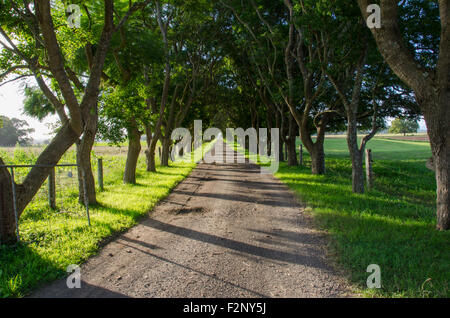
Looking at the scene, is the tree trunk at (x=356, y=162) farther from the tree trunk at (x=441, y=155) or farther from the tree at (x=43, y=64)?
the tree at (x=43, y=64)

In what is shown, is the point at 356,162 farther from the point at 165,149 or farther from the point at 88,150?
the point at 165,149

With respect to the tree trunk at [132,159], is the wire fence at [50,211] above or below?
below

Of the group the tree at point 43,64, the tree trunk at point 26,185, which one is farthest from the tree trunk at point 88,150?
the tree trunk at point 26,185

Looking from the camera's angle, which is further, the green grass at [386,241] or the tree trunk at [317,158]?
the tree trunk at [317,158]

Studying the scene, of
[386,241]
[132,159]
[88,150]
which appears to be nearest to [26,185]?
[88,150]

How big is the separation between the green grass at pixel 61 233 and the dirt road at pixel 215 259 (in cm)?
29

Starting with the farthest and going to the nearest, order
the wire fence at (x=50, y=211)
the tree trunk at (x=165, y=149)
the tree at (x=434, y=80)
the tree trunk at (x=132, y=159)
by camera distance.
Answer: the tree trunk at (x=165, y=149) → the tree trunk at (x=132, y=159) → the wire fence at (x=50, y=211) → the tree at (x=434, y=80)

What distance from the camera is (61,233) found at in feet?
18.5

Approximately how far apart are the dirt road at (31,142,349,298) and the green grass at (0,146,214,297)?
0.29 meters

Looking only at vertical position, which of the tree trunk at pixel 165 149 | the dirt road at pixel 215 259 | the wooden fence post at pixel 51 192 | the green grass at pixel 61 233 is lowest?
the dirt road at pixel 215 259

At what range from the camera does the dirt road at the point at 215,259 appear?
3.57 m
